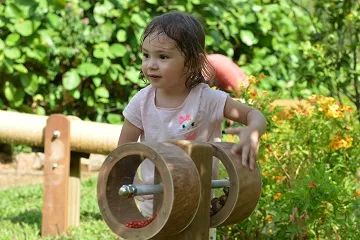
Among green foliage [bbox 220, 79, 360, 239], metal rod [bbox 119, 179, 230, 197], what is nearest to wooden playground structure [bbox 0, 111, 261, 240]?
metal rod [bbox 119, 179, 230, 197]

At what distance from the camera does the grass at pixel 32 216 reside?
5410mm

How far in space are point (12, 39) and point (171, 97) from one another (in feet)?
14.3

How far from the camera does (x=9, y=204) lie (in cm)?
661

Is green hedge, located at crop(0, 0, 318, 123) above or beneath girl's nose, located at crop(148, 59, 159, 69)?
above

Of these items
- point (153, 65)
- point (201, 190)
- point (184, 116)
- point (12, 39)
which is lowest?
point (201, 190)

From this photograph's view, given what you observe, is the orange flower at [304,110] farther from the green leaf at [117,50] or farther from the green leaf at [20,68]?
the green leaf at [20,68]

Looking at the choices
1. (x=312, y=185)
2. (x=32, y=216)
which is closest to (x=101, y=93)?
(x=32, y=216)

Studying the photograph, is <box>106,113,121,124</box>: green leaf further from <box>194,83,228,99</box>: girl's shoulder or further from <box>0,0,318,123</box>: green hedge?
<box>194,83,228,99</box>: girl's shoulder

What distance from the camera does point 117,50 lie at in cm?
792

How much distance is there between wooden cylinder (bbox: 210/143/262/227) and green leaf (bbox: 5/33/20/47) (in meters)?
4.74

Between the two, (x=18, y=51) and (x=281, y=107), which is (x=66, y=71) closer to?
(x=18, y=51)

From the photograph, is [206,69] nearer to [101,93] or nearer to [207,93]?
[207,93]

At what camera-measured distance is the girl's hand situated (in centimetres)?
306

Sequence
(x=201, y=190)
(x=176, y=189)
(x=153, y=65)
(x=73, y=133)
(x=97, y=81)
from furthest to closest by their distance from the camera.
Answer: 1. (x=97, y=81)
2. (x=73, y=133)
3. (x=153, y=65)
4. (x=201, y=190)
5. (x=176, y=189)
